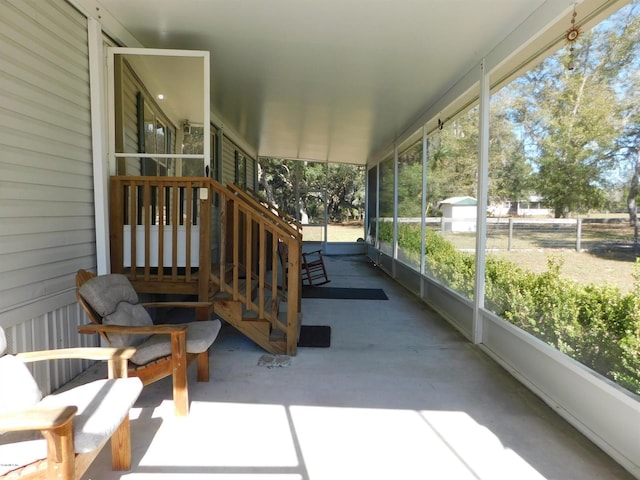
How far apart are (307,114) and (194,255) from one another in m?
3.43

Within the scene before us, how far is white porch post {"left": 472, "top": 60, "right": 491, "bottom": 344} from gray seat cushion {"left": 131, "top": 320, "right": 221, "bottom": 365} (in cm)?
233

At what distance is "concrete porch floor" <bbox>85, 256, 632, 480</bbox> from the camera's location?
6.25ft

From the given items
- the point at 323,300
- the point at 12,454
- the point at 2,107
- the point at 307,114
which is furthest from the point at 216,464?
the point at 307,114

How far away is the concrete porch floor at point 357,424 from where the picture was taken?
190cm

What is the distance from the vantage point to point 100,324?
7.77 feet

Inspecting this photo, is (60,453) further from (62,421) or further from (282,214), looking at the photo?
(282,214)

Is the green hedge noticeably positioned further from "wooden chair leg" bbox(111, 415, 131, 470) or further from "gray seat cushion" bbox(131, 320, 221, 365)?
"wooden chair leg" bbox(111, 415, 131, 470)

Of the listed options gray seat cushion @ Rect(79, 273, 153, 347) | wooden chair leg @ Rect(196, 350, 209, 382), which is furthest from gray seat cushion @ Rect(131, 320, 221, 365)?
wooden chair leg @ Rect(196, 350, 209, 382)

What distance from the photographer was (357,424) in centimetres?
231

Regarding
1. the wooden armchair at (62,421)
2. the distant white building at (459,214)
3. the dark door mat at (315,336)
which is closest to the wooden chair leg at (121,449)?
the wooden armchair at (62,421)

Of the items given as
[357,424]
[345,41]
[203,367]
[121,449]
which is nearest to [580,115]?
[345,41]

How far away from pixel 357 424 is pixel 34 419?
1.58 m

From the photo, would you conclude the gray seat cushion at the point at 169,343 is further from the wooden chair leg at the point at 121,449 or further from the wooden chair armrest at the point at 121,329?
the wooden chair leg at the point at 121,449

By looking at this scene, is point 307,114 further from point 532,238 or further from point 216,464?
point 216,464
